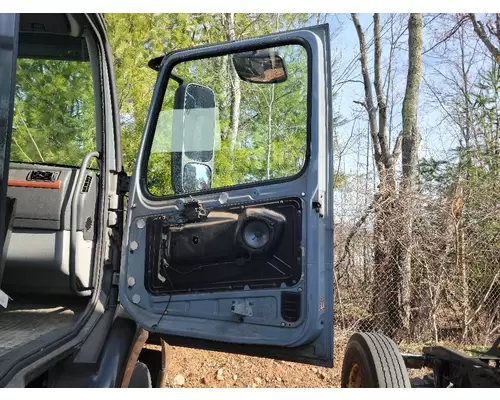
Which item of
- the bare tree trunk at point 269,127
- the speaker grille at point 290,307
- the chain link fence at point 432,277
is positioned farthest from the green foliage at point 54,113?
the chain link fence at point 432,277

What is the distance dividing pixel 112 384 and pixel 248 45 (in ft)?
6.21

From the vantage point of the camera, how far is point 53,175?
3.10m

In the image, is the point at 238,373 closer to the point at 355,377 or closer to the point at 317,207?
the point at 355,377

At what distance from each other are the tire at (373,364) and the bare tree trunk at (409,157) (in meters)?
4.16

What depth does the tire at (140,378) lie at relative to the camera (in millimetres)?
2820

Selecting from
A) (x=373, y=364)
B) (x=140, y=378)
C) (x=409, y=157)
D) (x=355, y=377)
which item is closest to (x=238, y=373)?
(x=355, y=377)

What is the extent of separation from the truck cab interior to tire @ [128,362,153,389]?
0.50m

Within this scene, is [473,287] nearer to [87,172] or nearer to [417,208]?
[417,208]

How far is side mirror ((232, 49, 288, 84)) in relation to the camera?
8.22 ft

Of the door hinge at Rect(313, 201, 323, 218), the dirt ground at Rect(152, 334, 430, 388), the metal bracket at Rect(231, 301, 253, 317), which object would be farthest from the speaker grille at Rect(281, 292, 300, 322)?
the dirt ground at Rect(152, 334, 430, 388)

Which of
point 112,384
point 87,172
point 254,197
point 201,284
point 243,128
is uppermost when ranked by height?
point 243,128

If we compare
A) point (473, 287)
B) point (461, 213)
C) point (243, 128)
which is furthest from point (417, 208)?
point (243, 128)

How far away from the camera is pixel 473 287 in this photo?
702 centimetres

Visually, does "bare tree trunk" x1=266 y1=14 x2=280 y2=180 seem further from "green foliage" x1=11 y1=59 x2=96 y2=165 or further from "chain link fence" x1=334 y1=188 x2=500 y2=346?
"chain link fence" x1=334 y1=188 x2=500 y2=346
